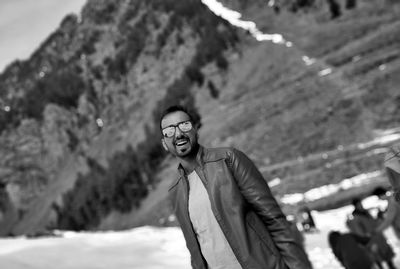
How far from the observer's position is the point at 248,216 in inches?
88.1

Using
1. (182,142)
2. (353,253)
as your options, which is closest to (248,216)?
(182,142)

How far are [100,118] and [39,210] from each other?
29.4 feet

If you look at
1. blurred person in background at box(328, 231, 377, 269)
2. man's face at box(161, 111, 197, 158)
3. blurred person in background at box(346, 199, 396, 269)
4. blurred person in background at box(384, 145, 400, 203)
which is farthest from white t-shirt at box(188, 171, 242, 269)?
blurred person in background at box(346, 199, 396, 269)

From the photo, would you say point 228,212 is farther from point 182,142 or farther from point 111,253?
point 111,253

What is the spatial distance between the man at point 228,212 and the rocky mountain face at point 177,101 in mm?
11827

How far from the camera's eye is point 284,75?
20.0m

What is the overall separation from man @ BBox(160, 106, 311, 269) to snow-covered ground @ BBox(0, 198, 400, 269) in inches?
A: 196

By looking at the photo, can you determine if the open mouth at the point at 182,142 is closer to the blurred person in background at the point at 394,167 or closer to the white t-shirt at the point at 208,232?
the white t-shirt at the point at 208,232

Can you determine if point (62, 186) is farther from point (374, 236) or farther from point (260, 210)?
point (260, 210)

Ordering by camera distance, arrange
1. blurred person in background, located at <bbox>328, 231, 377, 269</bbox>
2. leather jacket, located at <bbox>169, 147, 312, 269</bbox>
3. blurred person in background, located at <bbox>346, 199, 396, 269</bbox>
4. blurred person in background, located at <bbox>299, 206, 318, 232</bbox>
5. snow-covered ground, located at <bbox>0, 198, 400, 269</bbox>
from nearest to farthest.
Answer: leather jacket, located at <bbox>169, 147, 312, 269</bbox> → blurred person in background, located at <bbox>328, 231, 377, 269</bbox> → blurred person in background, located at <bbox>346, 199, 396, 269</bbox> → snow-covered ground, located at <bbox>0, 198, 400, 269</bbox> → blurred person in background, located at <bbox>299, 206, 318, 232</bbox>

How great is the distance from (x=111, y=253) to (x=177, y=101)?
1923 centimetres

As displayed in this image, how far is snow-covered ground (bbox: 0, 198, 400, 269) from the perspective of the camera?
7.18m

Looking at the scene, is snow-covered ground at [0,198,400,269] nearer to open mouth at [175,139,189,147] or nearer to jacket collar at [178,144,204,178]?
jacket collar at [178,144,204,178]

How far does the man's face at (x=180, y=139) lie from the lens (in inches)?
92.4
